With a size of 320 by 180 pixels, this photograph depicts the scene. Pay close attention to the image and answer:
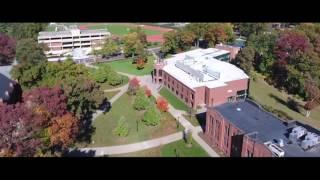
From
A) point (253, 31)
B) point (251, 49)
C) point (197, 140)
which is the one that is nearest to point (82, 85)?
point (197, 140)

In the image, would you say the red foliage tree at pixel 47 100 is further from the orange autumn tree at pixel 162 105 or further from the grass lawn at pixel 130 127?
the orange autumn tree at pixel 162 105

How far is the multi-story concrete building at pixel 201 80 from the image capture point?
39.3ft

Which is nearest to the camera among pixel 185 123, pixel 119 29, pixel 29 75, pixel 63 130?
pixel 63 130

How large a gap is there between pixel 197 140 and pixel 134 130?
183 centimetres

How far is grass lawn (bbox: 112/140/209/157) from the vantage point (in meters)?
9.18

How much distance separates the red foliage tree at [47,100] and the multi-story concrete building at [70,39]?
9787mm

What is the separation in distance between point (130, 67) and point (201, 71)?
4.14 meters

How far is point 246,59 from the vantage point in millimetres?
14258

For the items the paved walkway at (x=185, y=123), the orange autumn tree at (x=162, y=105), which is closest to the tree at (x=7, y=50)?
the paved walkway at (x=185, y=123)

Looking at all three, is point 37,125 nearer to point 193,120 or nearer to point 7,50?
point 193,120

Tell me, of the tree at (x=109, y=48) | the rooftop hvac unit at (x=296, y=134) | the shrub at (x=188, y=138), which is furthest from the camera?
the tree at (x=109, y=48)

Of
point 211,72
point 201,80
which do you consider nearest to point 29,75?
point 201,80

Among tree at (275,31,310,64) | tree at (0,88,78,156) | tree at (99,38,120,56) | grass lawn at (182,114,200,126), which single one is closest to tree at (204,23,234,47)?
tree at (275,31,310,64)

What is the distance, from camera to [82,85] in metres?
10.2
